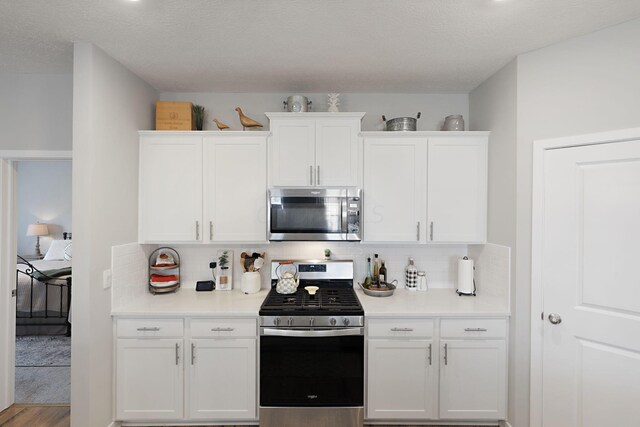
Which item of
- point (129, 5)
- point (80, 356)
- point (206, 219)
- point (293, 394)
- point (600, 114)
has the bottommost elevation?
point (293, 394)

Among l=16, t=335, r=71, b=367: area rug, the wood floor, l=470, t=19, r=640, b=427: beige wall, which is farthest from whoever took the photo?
l=16, t=335, r=71, b=367: area rug

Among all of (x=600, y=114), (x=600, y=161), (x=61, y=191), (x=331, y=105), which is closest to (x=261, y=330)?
(x=331, y=105)

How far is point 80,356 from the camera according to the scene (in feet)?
6.89

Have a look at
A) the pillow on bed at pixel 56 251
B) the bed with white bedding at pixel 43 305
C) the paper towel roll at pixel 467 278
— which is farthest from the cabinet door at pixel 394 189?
the pillow on bed at pixel 56 251

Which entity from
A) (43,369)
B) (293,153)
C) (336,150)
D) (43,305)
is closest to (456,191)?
(336,150)

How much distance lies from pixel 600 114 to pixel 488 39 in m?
0.82

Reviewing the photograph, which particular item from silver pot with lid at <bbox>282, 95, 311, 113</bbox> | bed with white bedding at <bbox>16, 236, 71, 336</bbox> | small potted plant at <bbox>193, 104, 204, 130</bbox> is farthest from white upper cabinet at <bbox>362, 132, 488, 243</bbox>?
bed with white bedding at <bbox>16, 236, 71, 336</bbox>

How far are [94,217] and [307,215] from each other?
1.49 metres

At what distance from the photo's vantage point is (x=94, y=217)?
2.14m

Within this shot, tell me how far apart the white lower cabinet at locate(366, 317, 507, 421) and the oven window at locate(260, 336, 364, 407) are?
0.17 meters

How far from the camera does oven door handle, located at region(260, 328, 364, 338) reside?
7.43 ft

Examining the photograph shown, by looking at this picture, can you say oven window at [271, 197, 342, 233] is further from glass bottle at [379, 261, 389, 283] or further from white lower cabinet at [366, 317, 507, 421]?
white lower cabinet at [366, 317, 507, 421]

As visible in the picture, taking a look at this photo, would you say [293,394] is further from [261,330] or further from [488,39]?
[488,39]

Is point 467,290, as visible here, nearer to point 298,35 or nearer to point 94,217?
point 298,35
